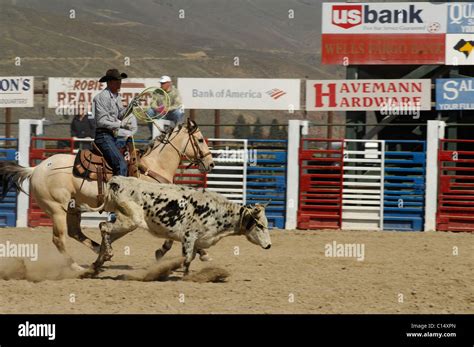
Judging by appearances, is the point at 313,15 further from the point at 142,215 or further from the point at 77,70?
the point at 142,215

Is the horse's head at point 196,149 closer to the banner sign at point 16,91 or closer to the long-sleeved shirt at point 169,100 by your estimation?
the long-sleeved shirt at point 169,100

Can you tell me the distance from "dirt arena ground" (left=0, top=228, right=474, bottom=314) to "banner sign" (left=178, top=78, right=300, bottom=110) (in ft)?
15.3

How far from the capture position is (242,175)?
57.3 ft

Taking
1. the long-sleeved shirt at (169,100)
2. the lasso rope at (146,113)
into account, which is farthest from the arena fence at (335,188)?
the lasso rope at (146,113)

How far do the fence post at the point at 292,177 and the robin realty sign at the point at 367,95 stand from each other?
67.3 inches

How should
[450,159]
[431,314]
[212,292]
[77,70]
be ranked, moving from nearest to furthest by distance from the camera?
[431,314]
[212,292]
[450,159]
[77,70]

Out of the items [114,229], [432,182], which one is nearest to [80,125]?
[432,182]

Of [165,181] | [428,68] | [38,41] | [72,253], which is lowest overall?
[72,253]

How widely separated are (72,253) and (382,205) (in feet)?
20.0

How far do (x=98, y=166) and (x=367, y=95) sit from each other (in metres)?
8.29

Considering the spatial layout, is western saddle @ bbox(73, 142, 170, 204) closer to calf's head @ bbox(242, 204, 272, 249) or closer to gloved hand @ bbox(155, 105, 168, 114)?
gloved hand @ bbox(155, 105, 168, 114)

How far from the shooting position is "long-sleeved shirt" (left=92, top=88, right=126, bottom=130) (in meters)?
11.2

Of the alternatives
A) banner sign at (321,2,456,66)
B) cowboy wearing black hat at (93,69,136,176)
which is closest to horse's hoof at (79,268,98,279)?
cowboy wearing black hat at (93,69,136,176)

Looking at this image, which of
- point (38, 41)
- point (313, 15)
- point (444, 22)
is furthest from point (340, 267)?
point (313, 15)
